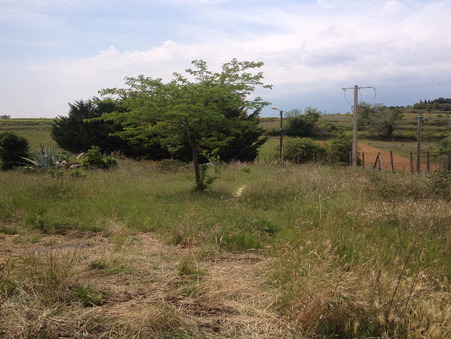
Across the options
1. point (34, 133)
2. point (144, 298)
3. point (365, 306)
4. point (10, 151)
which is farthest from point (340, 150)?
point (34, 133)

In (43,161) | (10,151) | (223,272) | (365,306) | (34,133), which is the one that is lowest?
(223,272)

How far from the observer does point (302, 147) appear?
106 feet

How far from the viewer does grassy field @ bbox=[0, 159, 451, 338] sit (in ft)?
10.0

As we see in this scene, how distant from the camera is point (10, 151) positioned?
18.9 m

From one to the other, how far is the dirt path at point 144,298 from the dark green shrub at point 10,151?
16.0m

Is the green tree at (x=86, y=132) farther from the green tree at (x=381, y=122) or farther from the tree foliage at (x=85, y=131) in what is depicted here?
the green tree at (x=381, y=122)

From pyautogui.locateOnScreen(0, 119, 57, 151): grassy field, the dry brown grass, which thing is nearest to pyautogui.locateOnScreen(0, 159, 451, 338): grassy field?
the dry brown grass

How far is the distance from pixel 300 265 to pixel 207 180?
7362mm

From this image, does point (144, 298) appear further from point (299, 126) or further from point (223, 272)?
point (299, 126)

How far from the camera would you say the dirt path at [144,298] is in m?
3.07

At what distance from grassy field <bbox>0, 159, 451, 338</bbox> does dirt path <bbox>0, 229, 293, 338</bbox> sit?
0.04 ft

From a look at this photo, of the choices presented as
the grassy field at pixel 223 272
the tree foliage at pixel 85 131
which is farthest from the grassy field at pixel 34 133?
the grassy field at pixel 223 272

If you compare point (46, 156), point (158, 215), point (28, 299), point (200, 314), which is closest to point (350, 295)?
point (200, 314)

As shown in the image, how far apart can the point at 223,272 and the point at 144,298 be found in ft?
3.53
